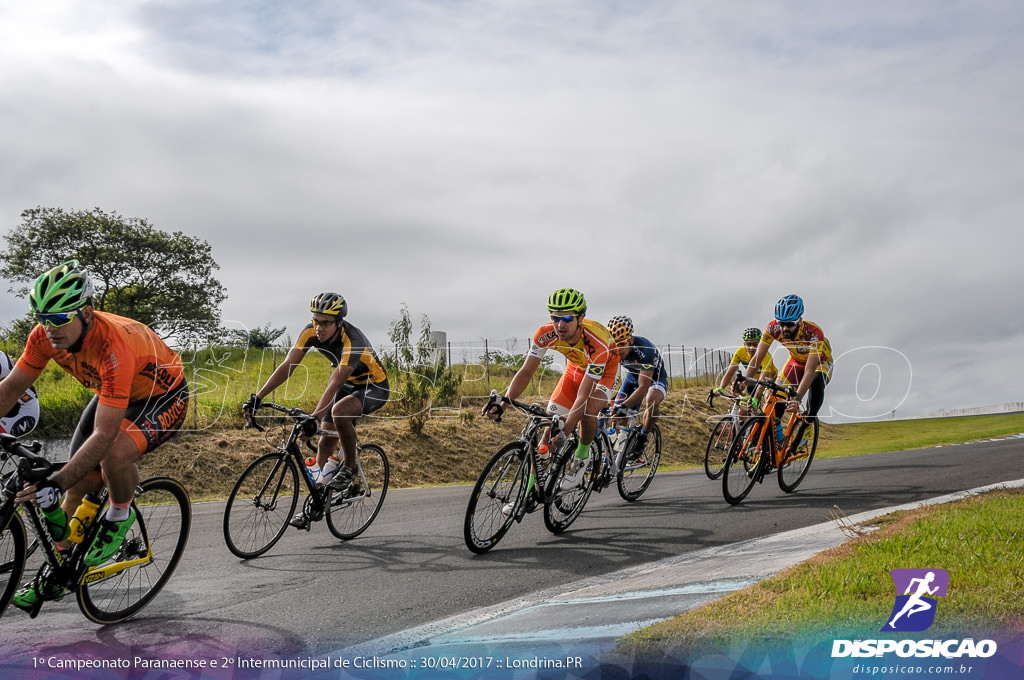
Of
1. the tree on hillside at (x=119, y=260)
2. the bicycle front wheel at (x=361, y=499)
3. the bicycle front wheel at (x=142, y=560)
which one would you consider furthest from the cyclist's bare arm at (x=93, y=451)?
the tree on hillside at (x=119, y=260)

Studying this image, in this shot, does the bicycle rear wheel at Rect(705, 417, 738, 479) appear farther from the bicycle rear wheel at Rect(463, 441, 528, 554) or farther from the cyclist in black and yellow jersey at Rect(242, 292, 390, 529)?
the cyclist in black and yellow jersey at Rect(242, 292, 390, 529)

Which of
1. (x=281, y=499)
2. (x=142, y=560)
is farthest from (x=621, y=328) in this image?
(x=142, y=560)

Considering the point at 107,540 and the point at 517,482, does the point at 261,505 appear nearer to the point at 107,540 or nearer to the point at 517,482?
the point at 107,540

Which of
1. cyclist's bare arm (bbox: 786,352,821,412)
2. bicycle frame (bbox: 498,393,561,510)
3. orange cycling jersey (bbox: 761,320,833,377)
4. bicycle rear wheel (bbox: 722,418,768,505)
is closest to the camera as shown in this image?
bicycle frame (bbox: 498,393,561,510)

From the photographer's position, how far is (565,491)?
334 inches

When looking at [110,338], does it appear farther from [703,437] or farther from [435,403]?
[703,437]

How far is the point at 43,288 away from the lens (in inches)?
200

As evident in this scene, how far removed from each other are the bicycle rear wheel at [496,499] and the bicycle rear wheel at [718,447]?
5591 millimetres

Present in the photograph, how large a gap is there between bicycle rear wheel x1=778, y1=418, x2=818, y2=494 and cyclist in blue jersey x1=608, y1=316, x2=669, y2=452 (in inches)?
76.4

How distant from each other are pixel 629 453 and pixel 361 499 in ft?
13.0

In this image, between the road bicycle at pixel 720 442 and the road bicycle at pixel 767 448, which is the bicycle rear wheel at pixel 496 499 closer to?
the road bicycle at pixel 767 448

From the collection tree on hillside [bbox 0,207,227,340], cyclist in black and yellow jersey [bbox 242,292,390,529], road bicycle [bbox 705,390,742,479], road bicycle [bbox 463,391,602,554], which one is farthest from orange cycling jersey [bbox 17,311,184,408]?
tree on hillside [bbox 0,207,227,340]

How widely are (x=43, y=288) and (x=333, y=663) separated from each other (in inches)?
113

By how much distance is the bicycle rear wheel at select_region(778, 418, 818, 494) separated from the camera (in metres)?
11.7
